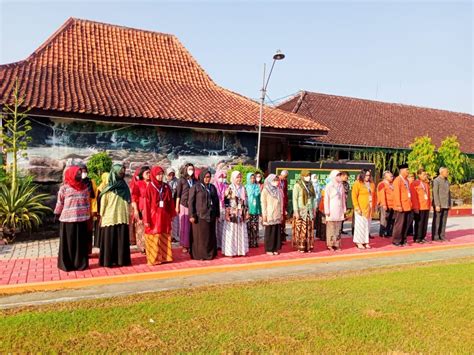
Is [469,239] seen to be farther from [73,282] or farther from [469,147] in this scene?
[469,147]

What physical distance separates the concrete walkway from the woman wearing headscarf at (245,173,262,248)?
1453 millimetres

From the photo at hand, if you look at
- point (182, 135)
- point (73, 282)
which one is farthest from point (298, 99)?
point (73, 282)

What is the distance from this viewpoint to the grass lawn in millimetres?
3900

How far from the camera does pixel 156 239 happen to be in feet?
23.0

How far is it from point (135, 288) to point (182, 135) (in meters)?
6.62

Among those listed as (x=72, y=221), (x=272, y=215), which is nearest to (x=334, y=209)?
(x=272, y=215)

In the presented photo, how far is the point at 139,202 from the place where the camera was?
7426mm

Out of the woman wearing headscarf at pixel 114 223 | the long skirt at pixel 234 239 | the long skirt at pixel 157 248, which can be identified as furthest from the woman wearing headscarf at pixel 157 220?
the long skirt at pixel 234 239

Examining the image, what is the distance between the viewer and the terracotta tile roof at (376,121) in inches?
810

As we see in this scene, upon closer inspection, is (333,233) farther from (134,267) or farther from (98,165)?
(98,165)

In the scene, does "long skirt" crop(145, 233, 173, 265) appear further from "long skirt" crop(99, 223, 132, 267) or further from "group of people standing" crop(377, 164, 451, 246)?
"group of people standing" crop(377, 164, 451, 246)

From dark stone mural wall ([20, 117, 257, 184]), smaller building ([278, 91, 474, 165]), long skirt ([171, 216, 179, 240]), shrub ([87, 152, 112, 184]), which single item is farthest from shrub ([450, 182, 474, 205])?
shrub ([87, 152, 112, 184])

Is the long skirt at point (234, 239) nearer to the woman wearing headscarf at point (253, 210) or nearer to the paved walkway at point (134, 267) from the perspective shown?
the paved walkway at point (134, 267)

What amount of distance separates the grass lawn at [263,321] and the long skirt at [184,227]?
232cm
